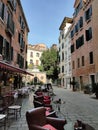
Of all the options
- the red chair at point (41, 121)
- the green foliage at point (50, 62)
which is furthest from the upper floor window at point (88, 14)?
the green foliage at point (50, 62)

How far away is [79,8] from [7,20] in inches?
609

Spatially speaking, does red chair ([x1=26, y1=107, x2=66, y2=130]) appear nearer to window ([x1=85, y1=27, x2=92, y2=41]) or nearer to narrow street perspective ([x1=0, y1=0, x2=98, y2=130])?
narrow street perspective ([x1=0, y1=0, x2=98, y2=130])

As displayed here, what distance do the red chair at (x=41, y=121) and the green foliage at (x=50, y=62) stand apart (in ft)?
115

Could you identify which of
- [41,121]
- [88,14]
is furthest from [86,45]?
[41,121]

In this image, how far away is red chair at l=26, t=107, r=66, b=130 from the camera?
3.87 metres

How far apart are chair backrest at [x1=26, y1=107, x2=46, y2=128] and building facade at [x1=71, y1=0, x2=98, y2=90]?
46.8 ft

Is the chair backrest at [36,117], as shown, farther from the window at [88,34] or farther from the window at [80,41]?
the window at [80,41]

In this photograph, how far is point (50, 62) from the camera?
39.7 metres

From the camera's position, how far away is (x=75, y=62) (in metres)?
26.6

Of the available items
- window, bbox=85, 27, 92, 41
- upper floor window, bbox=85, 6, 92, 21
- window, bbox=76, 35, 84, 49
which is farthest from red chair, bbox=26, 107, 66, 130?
window, bbox=76, 35, 84, 49

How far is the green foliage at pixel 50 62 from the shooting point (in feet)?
130

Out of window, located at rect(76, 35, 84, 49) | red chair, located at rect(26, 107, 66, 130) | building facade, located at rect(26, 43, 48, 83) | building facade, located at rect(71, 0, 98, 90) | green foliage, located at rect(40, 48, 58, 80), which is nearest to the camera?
red chair, located at rect(26, 107, 66, 130)

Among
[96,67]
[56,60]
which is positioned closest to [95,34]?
[96,67]

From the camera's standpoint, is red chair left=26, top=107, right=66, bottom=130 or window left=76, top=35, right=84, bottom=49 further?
window left=76, top=35, right=84, bottom=49
